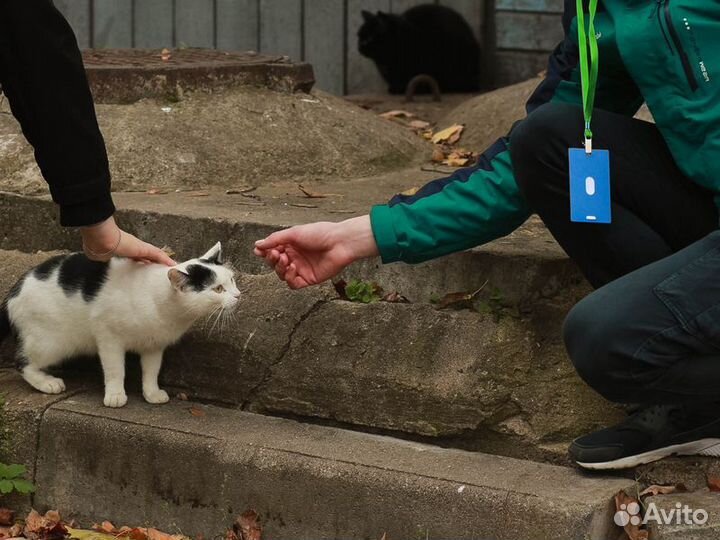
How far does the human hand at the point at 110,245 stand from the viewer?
108 inches

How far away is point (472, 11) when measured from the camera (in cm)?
708

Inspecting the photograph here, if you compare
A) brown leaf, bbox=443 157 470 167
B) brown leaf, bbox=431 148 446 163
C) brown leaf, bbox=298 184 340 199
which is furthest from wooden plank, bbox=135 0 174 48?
brown leaf, bbox=298 184 340 199

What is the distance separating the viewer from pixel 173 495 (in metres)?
3.11

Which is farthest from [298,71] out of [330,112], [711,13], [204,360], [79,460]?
[711,13]

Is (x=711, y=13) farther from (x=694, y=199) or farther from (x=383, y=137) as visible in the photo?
(x=383, y=137)

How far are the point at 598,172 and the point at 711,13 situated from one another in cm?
40

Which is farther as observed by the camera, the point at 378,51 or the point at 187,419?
the point at 378,51

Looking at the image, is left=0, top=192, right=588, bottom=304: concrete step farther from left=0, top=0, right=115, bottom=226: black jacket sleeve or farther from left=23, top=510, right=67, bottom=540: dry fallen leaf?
left=0, top=0, right=115, bottom=226: black jacket sleeve

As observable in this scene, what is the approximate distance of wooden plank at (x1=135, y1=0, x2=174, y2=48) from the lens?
653 centimetres

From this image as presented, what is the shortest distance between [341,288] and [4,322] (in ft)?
3.08

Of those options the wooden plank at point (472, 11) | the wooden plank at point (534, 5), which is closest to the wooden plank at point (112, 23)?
the wooden plank at point (472, 11)

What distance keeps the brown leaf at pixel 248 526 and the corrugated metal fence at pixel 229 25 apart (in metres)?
4.01

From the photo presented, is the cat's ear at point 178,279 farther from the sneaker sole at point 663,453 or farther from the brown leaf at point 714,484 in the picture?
the brown leaf at point 714,484

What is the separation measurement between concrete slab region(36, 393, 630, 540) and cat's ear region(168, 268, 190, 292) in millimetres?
328
